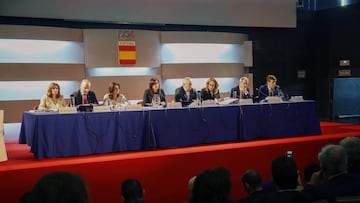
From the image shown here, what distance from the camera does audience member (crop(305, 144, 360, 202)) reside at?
6.70ft

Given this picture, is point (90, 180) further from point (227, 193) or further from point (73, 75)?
point (73, 75)

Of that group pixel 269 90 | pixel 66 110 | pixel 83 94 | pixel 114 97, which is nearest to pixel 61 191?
pixel 66 110

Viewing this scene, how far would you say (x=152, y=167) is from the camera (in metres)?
4.25

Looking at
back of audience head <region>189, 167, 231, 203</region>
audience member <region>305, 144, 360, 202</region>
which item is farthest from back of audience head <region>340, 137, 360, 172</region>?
back of audience head <region>189, 167, 231, 203</region>

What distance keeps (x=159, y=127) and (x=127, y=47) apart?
2.82 meters

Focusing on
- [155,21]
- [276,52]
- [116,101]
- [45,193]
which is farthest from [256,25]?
[45,193]

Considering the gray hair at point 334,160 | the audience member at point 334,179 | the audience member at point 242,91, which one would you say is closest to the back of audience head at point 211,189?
the audience member at point 334,179

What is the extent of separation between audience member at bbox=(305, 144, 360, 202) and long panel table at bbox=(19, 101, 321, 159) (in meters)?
2.82

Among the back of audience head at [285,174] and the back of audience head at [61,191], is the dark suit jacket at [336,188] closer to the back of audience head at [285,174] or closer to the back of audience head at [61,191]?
the back of audience head at [285,174]

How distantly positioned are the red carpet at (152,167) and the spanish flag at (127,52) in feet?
9.51

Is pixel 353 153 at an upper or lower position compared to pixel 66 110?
lower

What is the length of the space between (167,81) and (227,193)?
6305mm

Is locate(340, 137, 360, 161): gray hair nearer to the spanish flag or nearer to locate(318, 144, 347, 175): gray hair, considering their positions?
locate(318, 144, 347, 175): gray hair

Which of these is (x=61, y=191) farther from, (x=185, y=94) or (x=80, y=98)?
(x=185, y=94)
